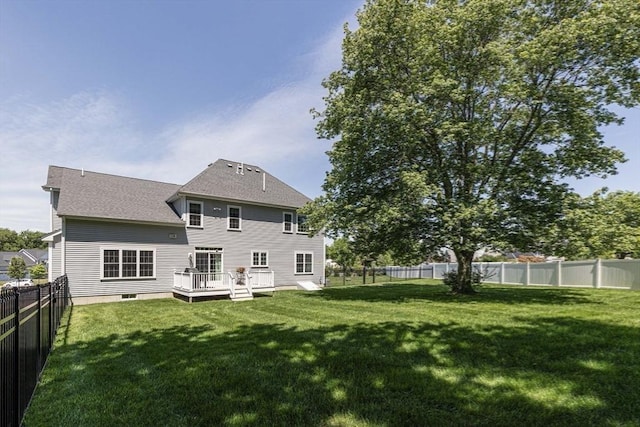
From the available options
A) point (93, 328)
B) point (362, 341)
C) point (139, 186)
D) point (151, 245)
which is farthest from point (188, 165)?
point (362, 341)

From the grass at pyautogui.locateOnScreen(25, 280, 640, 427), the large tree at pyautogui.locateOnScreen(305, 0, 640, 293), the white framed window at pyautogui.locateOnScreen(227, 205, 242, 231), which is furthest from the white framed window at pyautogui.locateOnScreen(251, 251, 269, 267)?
the grass at pyautogui.locateOnScreen(25, 280, 640, 427)

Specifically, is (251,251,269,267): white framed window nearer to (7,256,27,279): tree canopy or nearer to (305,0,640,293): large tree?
(305,0,640,293): large tree

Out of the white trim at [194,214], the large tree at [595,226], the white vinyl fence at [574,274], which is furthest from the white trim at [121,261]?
the large tree at [595,226]

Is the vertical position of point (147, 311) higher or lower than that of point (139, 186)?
lower

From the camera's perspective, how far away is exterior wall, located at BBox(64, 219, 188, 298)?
1373 cm

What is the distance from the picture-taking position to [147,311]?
11383 millimetres

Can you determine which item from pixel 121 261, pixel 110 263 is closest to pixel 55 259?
pixel 110 263

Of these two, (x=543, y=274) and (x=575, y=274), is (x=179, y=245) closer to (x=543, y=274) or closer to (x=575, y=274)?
(x=543, y=274)

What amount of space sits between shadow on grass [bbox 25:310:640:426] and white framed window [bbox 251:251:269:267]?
1189 centimetres

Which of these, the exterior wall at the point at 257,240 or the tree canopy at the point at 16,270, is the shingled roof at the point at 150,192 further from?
the tree canopy at the point at 16,270

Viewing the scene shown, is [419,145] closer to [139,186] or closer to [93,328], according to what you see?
[93,328]

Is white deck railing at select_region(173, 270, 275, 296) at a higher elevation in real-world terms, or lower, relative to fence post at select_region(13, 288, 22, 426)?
lower

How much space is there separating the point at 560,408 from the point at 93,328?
32.3 ft

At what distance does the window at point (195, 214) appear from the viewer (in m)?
16.8
